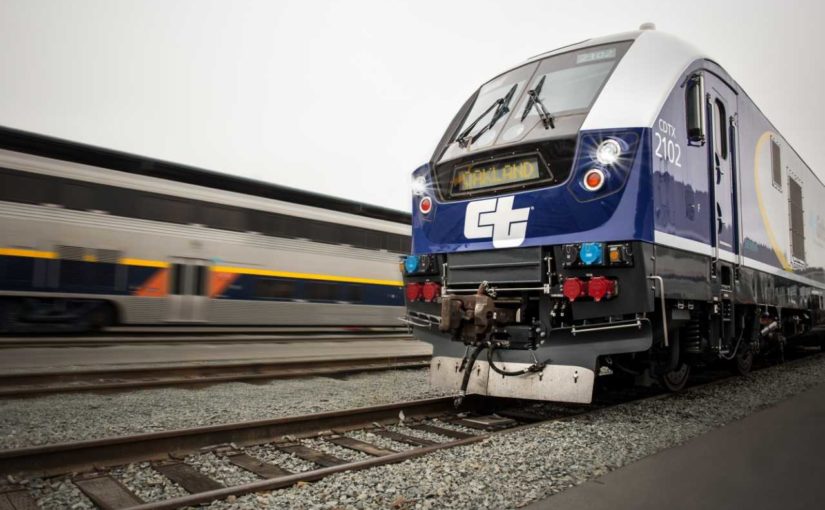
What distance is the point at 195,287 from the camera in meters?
12.2

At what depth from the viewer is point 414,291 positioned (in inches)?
227

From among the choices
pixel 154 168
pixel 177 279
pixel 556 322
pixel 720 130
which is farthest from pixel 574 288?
pixel 154 168

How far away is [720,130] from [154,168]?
10492 mm

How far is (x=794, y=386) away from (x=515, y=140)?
5595mm

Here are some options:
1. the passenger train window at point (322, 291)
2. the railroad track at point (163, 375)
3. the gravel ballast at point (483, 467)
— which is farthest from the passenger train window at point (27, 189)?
the gravel ballast at point (483, 467)

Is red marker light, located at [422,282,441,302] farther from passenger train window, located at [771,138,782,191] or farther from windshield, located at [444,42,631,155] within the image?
passenger train window, located at [771,138,782,191]

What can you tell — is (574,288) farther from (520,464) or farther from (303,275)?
(303,275)

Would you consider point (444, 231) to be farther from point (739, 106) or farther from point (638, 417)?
point (739, 106)

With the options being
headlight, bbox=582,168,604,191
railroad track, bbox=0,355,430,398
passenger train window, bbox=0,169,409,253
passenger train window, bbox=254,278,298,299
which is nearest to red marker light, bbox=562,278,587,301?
headlight, bbox=582,168,604,191

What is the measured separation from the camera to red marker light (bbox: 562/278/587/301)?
14.5 feet

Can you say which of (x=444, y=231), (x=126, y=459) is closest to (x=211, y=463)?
(x=126, y=459)

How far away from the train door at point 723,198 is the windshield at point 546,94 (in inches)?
52.7

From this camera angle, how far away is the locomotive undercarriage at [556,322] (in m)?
4.41

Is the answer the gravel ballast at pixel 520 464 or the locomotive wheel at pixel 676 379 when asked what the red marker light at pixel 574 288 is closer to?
the gravel ballast at pixel 520 464
